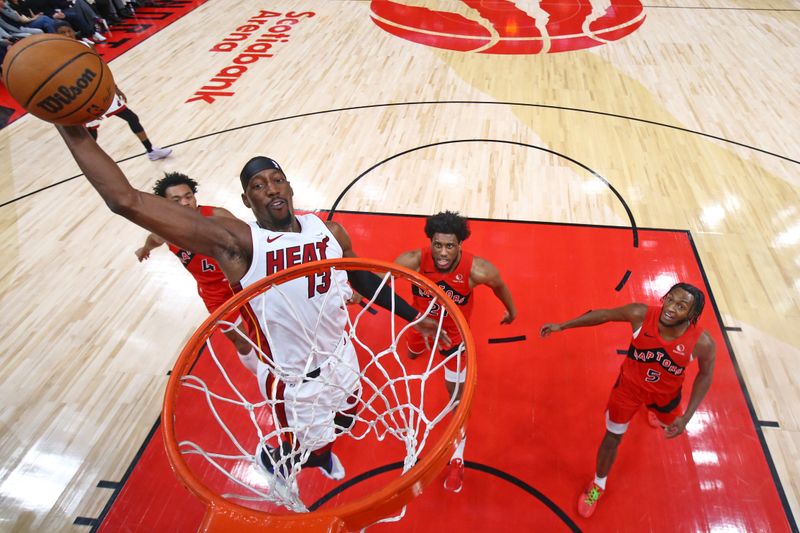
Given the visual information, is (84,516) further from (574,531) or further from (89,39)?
(89,39)

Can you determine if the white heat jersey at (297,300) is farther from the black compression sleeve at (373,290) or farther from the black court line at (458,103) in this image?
the black court line at (458,103)

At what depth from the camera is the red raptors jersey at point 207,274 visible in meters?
3.14

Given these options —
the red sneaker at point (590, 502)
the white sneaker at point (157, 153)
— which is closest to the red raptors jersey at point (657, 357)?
the red sneaker at point (590, 502)

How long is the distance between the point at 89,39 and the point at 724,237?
36.9 ft

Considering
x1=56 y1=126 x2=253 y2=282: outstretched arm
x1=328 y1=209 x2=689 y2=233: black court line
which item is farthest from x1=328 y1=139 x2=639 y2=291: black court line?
x1=56 y1=126 x2=253 y2=282: outstretched arm

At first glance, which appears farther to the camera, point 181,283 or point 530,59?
point 530,59

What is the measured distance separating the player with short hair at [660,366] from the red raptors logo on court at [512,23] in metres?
7.30

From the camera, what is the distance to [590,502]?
2801 millimetres

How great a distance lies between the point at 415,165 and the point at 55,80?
14.5ft

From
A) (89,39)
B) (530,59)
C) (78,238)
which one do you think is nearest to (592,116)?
(530,59)

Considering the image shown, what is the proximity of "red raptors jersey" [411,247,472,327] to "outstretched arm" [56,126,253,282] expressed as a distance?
3.77 ft

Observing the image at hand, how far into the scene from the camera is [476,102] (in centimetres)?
707

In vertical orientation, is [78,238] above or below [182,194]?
below

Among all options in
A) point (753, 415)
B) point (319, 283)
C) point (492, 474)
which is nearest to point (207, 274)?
point (319, 283)
